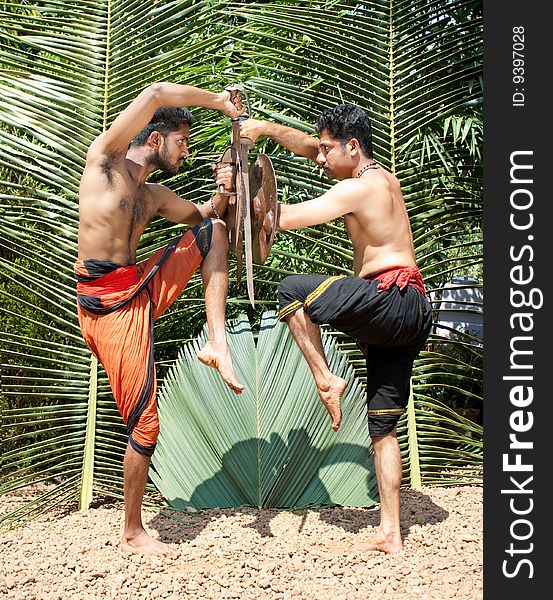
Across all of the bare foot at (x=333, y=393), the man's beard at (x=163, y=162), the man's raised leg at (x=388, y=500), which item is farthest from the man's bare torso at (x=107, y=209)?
the man's raised leg at (x=388, y=500)

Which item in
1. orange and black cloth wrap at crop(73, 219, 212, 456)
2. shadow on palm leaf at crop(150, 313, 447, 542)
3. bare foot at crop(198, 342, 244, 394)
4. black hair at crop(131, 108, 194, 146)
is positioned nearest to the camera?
A: bare foot at crop(198, 342, 244, 394)

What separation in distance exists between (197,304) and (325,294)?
1.58m

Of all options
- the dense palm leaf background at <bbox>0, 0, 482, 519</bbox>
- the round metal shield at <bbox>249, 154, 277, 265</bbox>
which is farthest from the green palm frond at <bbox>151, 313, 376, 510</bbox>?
the round metal shield at <bbox>249, 154, 277, 265</bbox>

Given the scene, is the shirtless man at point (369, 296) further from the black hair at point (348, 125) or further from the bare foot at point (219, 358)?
→ the bare foot at point (219, 358)

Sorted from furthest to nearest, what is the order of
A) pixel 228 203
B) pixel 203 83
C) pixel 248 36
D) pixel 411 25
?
pixel 248 36
pixel 411 25
pixel 203 83
pixel 228 203

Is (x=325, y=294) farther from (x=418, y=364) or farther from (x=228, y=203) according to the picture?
(x=418, y=364)

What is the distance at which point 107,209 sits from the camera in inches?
140

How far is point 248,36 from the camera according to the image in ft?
17.4

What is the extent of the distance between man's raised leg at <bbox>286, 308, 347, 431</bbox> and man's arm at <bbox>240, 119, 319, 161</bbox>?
0.79 m

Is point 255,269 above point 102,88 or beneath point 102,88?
beneath

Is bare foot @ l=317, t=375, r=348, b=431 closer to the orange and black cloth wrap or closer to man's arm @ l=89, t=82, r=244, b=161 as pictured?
the orange and black cloth wrap

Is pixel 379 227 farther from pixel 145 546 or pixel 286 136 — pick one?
pixel 145 546

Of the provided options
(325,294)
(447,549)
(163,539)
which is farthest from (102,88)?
(447,549)

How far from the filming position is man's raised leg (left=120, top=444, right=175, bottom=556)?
3545mm
